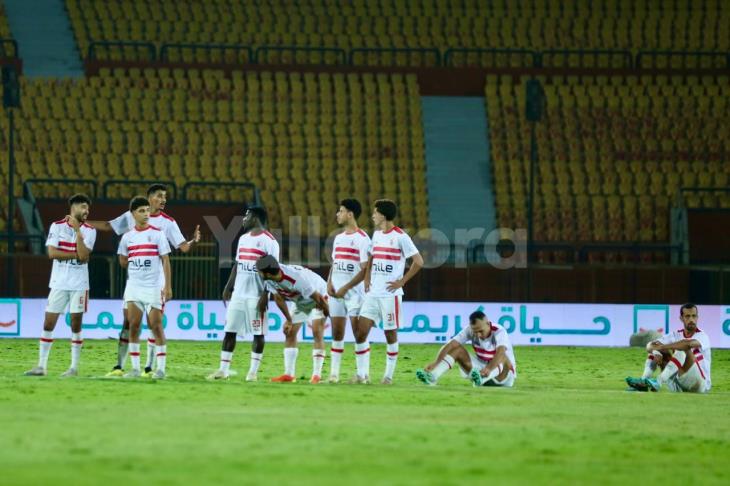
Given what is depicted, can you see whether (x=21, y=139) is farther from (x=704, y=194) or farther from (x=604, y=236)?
(x=704, y=194)

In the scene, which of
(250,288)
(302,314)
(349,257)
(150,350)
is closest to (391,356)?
(302,314)

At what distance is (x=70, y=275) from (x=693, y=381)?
26.2ft

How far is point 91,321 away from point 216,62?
13.6m

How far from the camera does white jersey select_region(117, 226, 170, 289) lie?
56.3ft

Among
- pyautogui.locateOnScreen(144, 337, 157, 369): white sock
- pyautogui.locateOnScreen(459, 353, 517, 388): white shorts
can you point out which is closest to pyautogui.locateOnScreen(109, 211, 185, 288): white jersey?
pyautogui.locateOnScreen(144, 337, 157, 369): white sock

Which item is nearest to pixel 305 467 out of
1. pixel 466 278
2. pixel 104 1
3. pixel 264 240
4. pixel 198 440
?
pixel 198 440

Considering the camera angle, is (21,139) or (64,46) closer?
(21,139)

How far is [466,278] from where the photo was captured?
31.4 meters

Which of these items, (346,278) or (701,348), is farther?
(346,278)

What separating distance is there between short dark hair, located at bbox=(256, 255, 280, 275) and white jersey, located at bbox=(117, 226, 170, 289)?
1268 millimetres

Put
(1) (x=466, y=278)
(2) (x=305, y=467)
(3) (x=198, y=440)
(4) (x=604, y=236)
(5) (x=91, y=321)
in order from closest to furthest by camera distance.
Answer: (2) (x=305, y=467)
(3) (x=198, y=440)
(5) (x=91, y=321)
(1) (x=466, y=278)
(4) (x=604, y=236)

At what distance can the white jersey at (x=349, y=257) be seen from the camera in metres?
17.6

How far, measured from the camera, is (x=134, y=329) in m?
17.0

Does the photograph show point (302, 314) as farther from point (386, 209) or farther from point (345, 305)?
point (386, 209)
